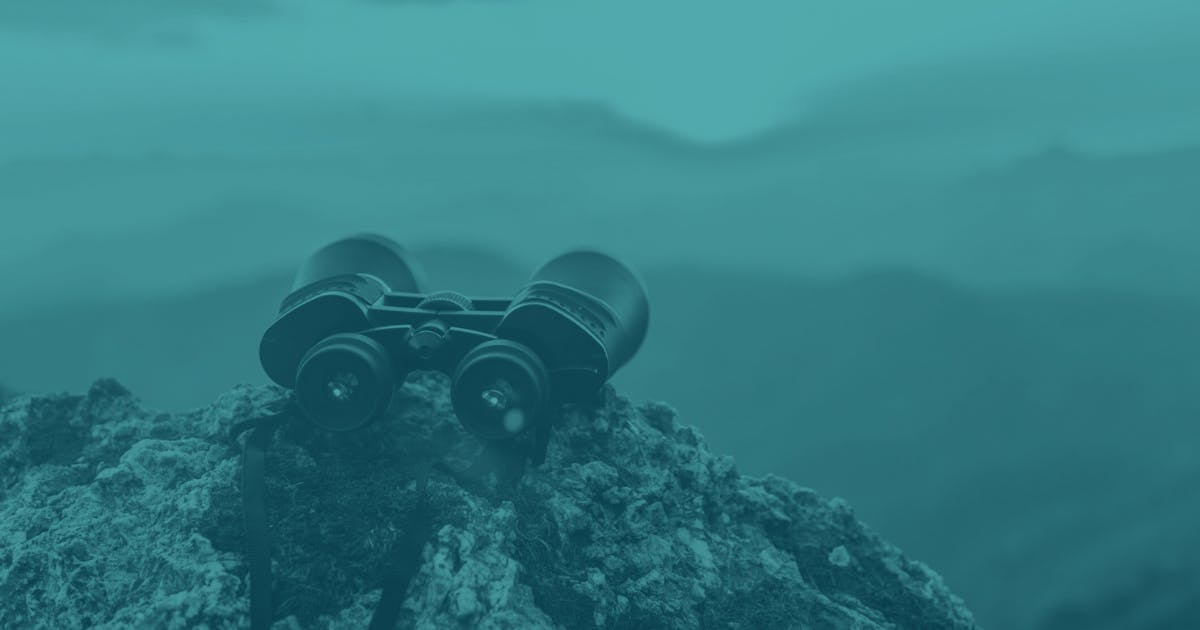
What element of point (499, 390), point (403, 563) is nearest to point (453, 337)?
point (499, 390)

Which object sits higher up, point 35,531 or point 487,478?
point 487,478

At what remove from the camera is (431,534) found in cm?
193

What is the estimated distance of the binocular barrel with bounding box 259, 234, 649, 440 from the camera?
2.08 m

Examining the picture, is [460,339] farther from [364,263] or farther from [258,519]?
[258,519]

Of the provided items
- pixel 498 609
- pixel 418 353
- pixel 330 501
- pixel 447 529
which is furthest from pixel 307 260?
pixel 498 609

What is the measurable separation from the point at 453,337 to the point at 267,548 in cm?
66

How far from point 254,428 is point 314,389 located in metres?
0.17

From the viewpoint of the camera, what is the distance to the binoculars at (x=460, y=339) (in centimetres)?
209

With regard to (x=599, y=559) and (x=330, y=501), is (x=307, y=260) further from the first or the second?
(x=599, y=559)

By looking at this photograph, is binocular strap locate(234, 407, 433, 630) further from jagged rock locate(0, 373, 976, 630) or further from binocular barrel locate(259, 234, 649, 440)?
binocular barrel locate(259, 234, 649, 440)

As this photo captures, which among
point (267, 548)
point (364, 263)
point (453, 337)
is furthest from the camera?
point (364, 263)

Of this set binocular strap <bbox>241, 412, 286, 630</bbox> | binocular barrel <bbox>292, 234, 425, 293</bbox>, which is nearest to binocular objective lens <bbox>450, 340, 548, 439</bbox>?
binocular strap <bbox>241, 412, 286, 630</bbox>

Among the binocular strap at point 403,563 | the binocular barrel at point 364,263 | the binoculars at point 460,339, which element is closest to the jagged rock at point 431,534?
the binocular strap at point 403,563

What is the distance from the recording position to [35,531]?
2.00m
